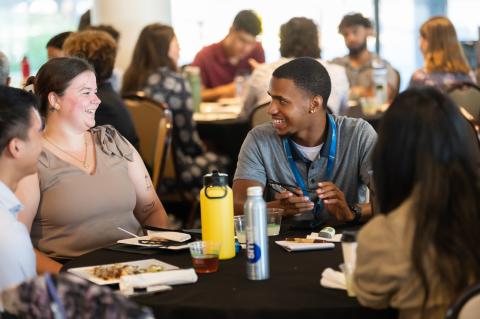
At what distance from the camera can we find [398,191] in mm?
2100

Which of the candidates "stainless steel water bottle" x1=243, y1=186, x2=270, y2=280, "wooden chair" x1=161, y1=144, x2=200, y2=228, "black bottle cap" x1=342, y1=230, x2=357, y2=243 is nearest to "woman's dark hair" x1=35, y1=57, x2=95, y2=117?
"stainless steel water bottle" x1=243, y1=186, x2=270, y2=280

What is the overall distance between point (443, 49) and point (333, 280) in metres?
4.81

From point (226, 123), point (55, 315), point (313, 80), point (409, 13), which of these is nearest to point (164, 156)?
point (226, 123)

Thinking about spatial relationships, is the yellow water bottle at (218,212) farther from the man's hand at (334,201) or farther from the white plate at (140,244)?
the man's hand at (334,201)

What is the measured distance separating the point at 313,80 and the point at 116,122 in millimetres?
1766

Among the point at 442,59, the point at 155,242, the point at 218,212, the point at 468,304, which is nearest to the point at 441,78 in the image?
the point at 442,59

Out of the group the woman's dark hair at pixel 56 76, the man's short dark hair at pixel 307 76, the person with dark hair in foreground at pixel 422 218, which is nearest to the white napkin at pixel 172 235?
the woman's dark hair at pixel 56 76

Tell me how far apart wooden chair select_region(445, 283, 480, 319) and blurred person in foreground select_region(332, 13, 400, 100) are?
5.21m

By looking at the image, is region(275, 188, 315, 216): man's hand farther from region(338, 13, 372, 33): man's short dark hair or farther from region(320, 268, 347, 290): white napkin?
region(338, 13, 372, 33): man's short dark hair

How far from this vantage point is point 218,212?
2.67m

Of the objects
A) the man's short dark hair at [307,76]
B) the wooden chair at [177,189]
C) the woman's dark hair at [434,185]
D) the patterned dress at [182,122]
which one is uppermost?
the man's short dark hair at [307,76]

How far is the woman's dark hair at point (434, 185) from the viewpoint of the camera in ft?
6.72

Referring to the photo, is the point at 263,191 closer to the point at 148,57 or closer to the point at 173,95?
the point at 173,95

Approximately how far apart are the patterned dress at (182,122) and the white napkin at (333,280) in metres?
3.53
